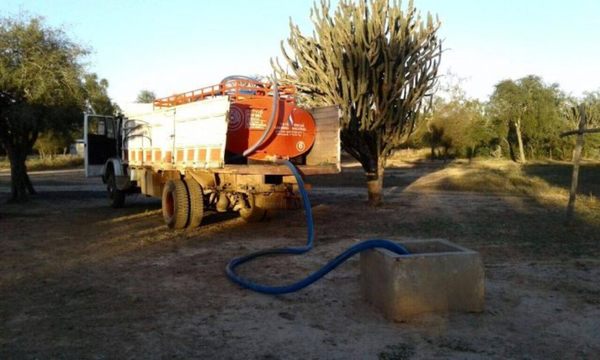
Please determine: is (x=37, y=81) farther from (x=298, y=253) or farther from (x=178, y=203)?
(x=298, y=253)

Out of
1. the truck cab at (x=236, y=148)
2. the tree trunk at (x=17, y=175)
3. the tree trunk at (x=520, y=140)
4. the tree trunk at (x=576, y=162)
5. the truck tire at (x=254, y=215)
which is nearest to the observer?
the truck cab at (x=236, y=148)

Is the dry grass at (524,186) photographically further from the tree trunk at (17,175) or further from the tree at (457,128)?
the tree at (457,128)

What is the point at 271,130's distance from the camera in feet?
33.9

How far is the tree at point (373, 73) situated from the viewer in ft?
46.3

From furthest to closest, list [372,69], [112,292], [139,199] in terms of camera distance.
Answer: [139,199]
[372,69]
[112,292]

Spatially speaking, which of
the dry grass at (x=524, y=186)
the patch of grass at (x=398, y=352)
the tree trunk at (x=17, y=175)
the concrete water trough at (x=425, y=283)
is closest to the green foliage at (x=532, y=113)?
the dry grass at (x=524, y=186)

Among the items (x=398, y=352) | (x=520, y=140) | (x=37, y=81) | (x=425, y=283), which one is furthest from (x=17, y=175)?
(x=520, y=140)

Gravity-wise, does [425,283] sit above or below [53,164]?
above

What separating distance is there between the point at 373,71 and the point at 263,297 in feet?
30.9

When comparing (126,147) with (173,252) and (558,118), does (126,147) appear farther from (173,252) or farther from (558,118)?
(558,118)

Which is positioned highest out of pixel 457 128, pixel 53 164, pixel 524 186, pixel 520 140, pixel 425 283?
pixel 457 128

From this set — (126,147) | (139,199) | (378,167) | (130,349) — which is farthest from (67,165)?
(130,349)

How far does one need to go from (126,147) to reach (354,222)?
686 cm

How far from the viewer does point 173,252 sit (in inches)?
346
